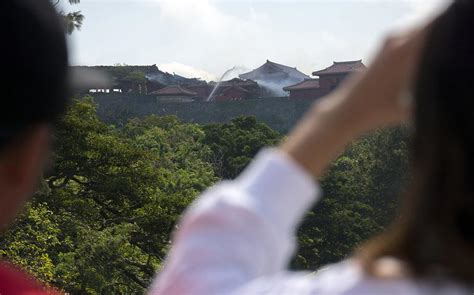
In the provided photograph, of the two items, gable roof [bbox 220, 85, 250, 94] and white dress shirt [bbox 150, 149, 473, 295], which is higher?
gable roof [bbox 220, 85, 250, 94]

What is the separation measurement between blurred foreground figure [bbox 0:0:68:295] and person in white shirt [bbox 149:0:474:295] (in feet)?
0.31

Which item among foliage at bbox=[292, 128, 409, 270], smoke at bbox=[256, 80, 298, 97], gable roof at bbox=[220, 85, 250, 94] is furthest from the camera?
smoke at bbox=[256, 80, 298, 97]

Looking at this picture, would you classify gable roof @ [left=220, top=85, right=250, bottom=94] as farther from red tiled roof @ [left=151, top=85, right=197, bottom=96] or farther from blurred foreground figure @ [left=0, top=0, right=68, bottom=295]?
blurred foreground figure @ [left=0, top=0, right=68, bottom=295]

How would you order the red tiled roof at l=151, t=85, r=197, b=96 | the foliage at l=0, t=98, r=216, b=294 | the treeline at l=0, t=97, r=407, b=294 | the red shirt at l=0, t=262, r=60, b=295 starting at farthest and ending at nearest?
the red tiled roof at l=151, t=85, r=197, b=96 < the foliage at l=0, t=98, r=216, b=294 < the treeline at l=0, t=97, r=407, b=294 < the red shirt at l=0, t=262, r=60, b=295

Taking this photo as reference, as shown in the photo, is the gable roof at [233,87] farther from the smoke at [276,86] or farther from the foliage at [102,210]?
the foliage at [102,210]

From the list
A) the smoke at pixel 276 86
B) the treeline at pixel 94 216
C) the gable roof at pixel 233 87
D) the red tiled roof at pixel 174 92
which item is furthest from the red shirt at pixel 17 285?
the smoke at pixel 276 86

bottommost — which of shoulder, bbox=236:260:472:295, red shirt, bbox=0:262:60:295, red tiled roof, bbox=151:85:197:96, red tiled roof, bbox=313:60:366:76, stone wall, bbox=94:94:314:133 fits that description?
stone wall, bbox=94:94:314:133

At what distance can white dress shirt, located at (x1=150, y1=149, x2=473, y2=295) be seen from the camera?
1.63 ft

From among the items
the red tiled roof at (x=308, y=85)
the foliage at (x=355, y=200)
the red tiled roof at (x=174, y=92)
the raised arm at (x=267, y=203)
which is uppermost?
the red tiled roof at (x=308, y=85)

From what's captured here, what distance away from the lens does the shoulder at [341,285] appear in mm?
433

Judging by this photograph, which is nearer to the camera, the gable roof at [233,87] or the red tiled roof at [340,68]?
the red tiled roof at [340,68]

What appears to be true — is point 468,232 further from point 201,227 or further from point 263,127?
point 263,127

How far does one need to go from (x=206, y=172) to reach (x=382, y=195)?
3539 mm

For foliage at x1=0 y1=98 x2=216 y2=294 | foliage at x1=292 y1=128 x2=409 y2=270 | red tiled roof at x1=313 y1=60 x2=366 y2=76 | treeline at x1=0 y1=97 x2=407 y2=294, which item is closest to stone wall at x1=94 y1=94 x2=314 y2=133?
red tiled roof at x1=313 y1=60 x2=366 y2=76
